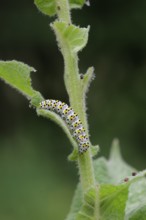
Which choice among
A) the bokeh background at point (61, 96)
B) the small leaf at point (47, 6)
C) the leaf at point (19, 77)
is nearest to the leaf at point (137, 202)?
the leaf at point (19, 77)

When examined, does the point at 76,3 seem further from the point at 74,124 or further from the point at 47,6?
the point at 74,124

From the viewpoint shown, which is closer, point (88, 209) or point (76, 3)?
point (88, 209)

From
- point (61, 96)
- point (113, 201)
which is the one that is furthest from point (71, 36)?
point (61, 96)

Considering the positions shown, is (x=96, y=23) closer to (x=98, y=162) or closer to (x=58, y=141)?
(x=58, y=141)

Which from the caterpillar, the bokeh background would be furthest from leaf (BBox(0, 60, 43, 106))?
the bokeh background

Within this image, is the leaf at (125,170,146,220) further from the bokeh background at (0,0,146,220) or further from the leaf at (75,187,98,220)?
the bokeh background at (0,0,146,220)

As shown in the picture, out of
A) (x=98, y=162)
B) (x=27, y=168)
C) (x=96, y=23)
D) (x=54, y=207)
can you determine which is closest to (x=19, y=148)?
(x=27, y=168)
